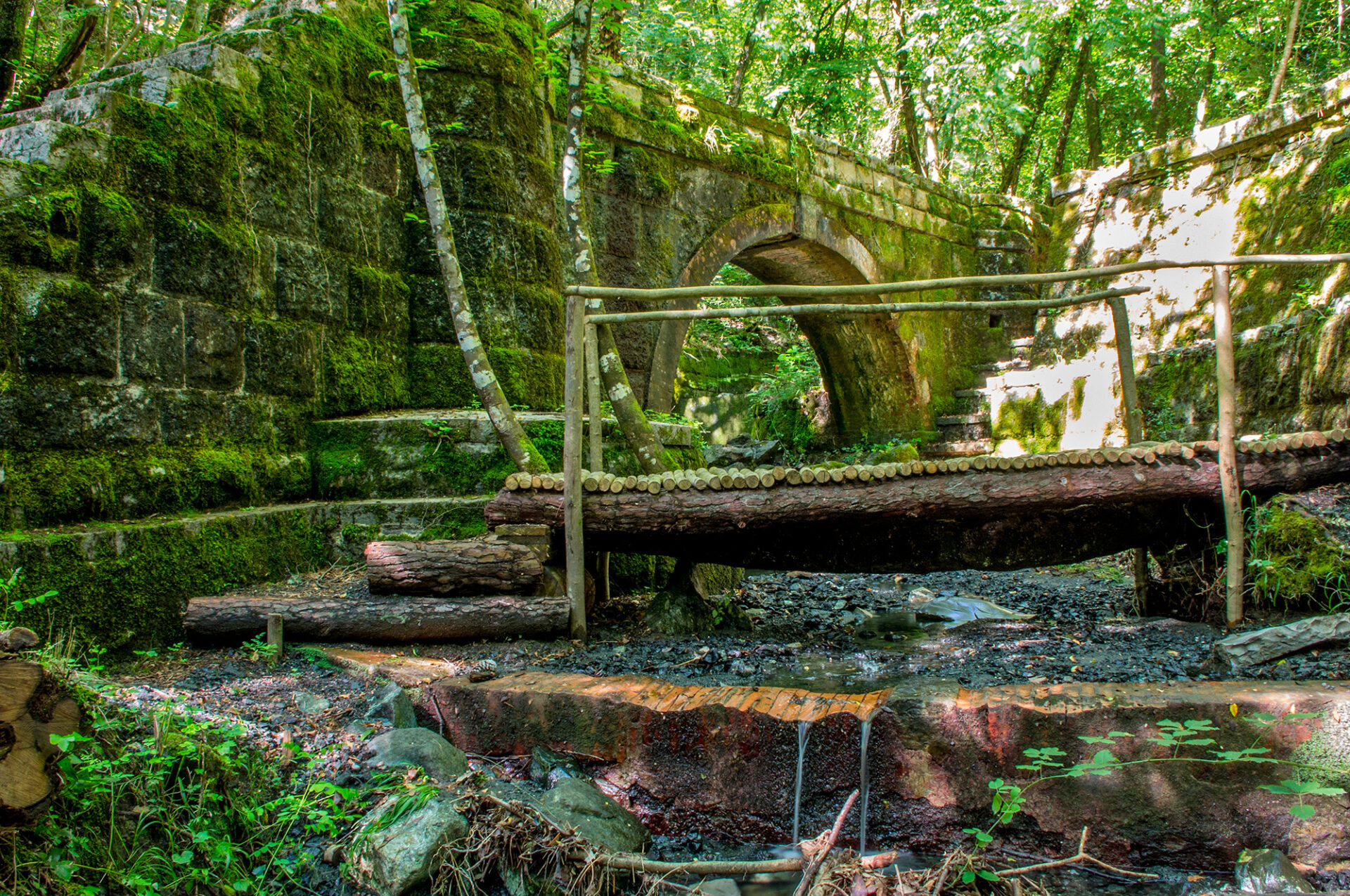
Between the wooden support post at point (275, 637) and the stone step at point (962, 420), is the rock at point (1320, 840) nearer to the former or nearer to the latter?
the wooden support post at point (275, 637)

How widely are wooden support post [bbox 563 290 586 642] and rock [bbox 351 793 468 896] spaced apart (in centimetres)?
175

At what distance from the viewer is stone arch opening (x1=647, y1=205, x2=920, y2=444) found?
8.34 metres

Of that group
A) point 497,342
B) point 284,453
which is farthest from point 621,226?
point 284,453

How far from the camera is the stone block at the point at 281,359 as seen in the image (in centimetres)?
459

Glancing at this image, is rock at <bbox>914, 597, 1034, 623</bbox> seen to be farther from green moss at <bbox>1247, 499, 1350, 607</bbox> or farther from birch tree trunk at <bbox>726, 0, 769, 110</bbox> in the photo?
birch tree trunk at <bbox>726, 0, 769, 110</bbox>

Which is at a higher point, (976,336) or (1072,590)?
(976,336)

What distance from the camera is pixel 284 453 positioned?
4852mm

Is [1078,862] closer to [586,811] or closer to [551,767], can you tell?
[586,811]

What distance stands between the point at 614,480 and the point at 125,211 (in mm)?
2541

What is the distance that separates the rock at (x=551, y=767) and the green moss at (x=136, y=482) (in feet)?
7.35

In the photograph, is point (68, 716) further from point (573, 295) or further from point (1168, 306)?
point (1168, 306)

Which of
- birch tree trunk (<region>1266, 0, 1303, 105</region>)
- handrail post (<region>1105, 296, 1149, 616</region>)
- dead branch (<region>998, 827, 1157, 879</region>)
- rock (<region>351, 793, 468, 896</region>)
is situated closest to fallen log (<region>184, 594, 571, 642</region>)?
rock (<region>351, 793, 468, 896</region>)

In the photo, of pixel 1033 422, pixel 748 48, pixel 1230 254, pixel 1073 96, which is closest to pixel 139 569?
pixel 1033 422

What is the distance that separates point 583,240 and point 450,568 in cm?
230
